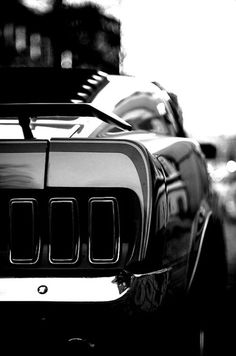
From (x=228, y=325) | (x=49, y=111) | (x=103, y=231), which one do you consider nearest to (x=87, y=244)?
(x=103, y=231)

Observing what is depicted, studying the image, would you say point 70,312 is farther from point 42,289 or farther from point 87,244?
point 87,244

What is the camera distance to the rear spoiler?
313 centimetres

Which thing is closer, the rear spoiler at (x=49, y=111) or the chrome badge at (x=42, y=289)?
the chrome badge at (x=42, y=289)

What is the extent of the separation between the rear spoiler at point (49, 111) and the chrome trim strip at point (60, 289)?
2.07 feet

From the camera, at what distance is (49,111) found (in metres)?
3.15

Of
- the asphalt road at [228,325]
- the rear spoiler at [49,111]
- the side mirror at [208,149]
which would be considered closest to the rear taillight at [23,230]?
the rear spoiler at [49,111]

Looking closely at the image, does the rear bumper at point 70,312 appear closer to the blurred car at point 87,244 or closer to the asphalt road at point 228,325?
the blurred car at point 87,244

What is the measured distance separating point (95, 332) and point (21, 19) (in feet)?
86.7

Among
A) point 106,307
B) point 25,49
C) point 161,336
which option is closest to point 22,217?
point 106,307

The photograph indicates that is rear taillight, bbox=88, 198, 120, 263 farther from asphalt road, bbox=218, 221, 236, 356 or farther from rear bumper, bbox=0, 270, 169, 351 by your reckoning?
asphalt road, bbox=218, 221, 236, 356

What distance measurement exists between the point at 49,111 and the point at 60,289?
0.70 meters

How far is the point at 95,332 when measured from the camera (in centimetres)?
284

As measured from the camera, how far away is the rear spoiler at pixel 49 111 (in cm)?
313

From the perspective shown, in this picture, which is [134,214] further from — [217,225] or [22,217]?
[217,225]
